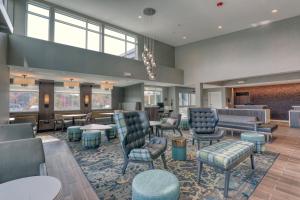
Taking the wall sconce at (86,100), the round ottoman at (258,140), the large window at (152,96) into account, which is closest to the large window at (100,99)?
the wall sconce at (86,100)

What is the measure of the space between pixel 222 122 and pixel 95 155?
214 inches

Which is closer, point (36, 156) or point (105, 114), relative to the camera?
point (36, 156)

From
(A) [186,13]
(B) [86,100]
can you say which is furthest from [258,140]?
(B) [86,100]

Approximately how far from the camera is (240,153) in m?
2.56

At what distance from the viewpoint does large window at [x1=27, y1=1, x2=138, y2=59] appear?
5.93m

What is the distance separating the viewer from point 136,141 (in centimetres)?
316

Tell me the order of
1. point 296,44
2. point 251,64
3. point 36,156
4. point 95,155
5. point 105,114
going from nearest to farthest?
1. point 36,156
2. point 95,155
3. point 296,44
4. point 251,64
5. point 105,114

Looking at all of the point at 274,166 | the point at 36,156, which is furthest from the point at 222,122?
the point at 36,156

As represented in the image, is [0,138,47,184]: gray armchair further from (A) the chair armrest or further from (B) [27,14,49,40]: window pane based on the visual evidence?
(B) [27,14,49,40]: window pane

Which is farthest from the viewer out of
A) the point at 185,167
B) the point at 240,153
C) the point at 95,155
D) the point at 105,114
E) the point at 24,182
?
the point at 105,114

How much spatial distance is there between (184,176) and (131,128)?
136 centimetres

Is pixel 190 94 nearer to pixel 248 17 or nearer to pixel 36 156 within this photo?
pixel 248 17

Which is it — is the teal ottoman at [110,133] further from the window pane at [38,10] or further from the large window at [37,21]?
the window pane at [38,10]

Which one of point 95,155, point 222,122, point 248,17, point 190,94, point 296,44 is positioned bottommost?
point 95,155
